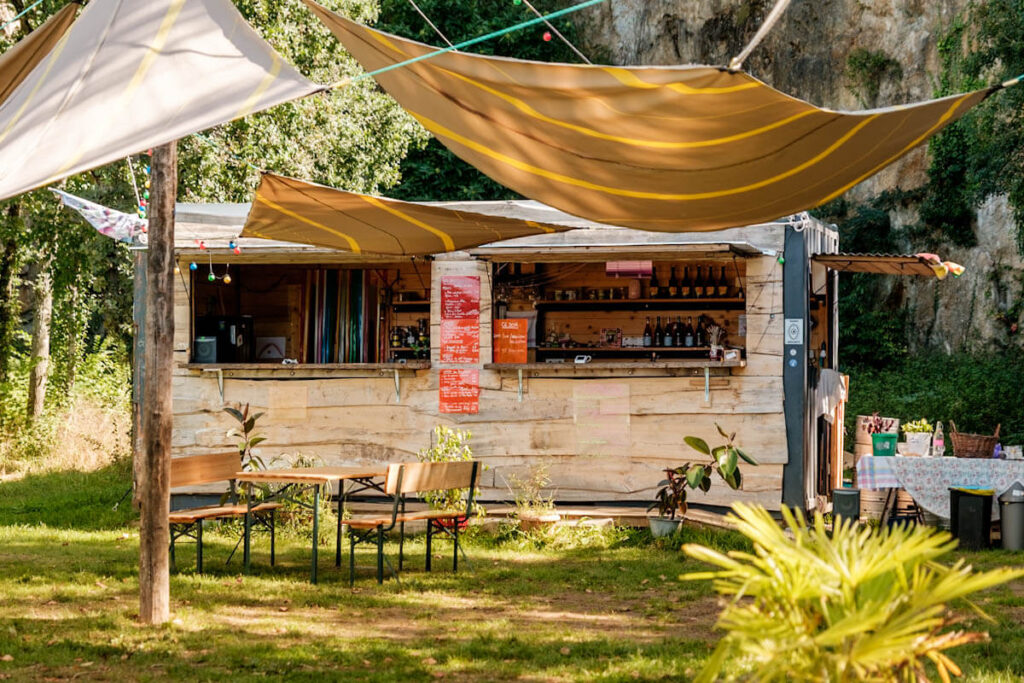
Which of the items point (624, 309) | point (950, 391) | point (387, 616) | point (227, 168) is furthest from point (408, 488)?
point (950, 391)

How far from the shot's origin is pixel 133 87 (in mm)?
4324

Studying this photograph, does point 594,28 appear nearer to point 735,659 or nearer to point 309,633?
point 309,633

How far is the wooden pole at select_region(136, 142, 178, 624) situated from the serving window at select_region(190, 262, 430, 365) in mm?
5079

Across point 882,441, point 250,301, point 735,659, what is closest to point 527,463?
point 882,441

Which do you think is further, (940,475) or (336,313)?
(336,313)

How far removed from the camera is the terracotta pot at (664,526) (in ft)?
27.1

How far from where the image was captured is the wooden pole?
17.8 ft

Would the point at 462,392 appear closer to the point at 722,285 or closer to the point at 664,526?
the point at 664,526

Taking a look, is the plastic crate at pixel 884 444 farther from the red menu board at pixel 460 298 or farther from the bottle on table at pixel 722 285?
the red menu board at pixel 460 298

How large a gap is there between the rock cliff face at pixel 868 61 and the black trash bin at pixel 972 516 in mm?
9873

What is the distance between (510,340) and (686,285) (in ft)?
6.64

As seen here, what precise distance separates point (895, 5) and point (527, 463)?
15.3 metres

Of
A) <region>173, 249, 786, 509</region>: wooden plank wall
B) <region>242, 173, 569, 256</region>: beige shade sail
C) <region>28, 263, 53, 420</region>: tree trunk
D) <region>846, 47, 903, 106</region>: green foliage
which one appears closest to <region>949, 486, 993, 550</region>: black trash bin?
<region>173, 249, 786, 509</region>: wooden plank wall

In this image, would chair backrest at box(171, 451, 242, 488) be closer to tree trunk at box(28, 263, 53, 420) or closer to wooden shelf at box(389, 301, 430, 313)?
wooden shelf at box(389, 301, 430, 313)
